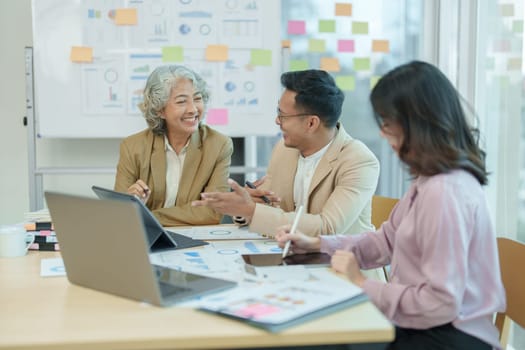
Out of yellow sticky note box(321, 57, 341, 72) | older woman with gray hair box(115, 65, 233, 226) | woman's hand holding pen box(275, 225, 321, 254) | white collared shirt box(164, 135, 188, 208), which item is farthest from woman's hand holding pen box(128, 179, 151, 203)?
yellow sticky note box(321, 57, 341, 72)

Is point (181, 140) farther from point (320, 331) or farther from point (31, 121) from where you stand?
point (320, 331)

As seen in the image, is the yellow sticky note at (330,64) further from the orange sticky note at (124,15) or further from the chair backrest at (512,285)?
the chair backrest at (512,285)

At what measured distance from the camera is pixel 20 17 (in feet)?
10.9

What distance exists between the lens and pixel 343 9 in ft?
11.1

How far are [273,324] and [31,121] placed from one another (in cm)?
247

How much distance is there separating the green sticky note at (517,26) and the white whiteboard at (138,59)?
1.18m

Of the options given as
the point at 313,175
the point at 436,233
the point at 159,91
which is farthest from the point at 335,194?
the point at 159,91

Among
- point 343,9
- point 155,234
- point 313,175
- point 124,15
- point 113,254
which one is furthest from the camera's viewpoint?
point 343,9

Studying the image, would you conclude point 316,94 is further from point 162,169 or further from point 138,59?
point 138,59

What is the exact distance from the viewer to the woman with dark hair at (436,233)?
127cm

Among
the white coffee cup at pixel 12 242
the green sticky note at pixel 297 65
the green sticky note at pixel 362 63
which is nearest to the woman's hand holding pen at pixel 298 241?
the white coffee cup at pixel 12 242

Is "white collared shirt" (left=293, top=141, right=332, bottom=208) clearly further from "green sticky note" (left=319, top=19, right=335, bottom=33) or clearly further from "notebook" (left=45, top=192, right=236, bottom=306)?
"green sticky note" (left=319, top=19, right=335, bottom=33)

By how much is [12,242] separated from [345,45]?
2239mm

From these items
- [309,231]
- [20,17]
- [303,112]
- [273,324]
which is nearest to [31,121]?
[20,17]
